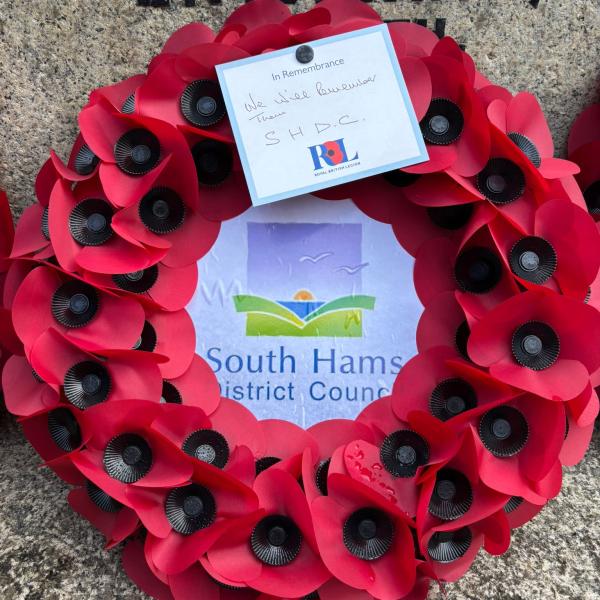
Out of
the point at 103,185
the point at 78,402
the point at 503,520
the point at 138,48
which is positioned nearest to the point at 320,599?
the point at 503,520

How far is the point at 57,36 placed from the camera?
918 mm

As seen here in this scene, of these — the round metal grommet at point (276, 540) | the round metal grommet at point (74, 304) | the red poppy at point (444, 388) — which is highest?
the round metal grommet at point (74, 304)

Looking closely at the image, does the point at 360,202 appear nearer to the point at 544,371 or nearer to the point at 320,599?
the point at 544,371

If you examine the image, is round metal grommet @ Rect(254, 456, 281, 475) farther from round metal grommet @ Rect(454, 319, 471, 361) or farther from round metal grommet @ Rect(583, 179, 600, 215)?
round metal grommet @ Rect(583, 179, 600, 215)

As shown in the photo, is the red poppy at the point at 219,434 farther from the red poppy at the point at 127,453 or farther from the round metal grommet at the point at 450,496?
the round metal grommet at the point at 450,496

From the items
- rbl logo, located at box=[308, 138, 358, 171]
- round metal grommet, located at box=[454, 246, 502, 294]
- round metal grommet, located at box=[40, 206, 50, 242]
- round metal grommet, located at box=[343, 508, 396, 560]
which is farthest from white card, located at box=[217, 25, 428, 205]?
round metal grommet, located at box=[343, 508, 396, 560]

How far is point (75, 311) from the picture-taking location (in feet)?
2.54

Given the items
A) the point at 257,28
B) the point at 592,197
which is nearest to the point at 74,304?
the point at 257,28

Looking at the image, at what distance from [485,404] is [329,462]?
0.16 m

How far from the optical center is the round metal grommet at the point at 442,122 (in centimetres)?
80

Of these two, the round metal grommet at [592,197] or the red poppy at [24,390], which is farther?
the round metal grommet at [592,197]

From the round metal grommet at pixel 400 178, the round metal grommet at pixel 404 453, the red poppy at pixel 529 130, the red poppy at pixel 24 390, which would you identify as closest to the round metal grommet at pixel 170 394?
the red poppy at pixel 24 390

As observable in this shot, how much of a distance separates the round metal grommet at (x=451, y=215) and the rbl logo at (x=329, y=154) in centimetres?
11

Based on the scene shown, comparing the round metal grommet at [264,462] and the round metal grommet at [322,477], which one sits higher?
the round metal grommet at [264,462]
